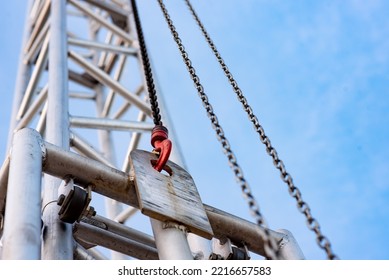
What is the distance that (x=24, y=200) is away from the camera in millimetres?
3379

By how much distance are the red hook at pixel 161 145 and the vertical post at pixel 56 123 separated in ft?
2.24

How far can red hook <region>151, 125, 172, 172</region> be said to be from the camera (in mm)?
4008

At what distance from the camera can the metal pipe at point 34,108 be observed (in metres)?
6.72

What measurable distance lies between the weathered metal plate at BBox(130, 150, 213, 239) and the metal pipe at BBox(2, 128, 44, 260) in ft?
1.83

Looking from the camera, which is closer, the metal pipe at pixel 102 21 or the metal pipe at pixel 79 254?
the metal pipe at pixel 79 254

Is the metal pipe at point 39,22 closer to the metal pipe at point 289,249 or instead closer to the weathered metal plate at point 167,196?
the weathered metal plate at point 167,196

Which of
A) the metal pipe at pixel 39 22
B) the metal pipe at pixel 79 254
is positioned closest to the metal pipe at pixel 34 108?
the metal pipe at pixel 39 22

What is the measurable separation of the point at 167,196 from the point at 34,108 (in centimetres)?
352

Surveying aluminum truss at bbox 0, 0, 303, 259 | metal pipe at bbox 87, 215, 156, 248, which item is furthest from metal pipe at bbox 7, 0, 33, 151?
metal pipe at bbox 87, 215, 156, 248

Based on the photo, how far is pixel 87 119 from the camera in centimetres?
647
